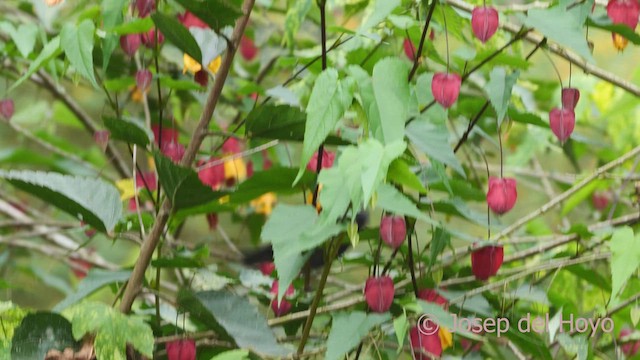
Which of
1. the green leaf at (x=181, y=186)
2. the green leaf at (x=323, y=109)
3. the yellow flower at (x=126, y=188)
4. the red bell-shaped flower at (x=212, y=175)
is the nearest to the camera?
the green leaf at (x=323, y=109)

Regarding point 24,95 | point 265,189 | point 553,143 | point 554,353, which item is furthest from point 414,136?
point 24,95

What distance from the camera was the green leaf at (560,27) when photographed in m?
0.75

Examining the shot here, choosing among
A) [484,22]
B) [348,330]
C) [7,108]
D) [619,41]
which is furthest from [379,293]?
[7,108]

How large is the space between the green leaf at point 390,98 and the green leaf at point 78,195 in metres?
0.30

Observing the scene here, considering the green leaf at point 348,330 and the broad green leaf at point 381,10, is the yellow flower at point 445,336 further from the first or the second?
the broad green leaf at point 381,10

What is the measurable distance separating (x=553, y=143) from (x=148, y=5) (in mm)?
917

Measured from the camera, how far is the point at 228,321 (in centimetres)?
86

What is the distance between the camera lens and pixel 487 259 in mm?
930

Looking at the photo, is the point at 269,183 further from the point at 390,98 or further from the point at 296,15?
the point at 296,15

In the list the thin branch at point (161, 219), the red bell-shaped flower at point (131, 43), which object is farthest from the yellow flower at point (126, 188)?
the thin branch at point (161, 219)

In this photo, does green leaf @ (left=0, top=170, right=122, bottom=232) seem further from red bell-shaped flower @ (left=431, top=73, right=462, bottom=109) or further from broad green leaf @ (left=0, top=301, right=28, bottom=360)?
red bell-shaped flower @ (left=431, top=73, right=462, bottom=109)

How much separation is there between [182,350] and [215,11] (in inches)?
12.0

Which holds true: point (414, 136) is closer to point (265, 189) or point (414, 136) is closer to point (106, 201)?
point (265, 189)

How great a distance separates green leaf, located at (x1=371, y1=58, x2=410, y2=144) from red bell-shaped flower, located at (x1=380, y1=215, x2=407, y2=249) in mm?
119
